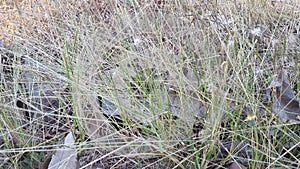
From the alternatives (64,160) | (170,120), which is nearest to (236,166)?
(170,120)

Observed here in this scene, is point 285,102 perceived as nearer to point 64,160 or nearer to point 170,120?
point 170,120

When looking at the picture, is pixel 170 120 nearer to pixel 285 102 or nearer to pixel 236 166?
pixel 236 166

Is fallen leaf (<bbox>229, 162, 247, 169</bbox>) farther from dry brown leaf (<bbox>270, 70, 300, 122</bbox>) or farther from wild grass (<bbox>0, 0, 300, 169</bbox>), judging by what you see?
dry brown leaf (<bbox>270, 70, 300, 122</bbox>)

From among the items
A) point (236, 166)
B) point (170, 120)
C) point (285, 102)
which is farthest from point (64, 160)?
point (285, 102)

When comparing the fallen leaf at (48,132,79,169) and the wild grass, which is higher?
the wild grass

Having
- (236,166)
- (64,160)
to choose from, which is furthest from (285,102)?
(64,160)

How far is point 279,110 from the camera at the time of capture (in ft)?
3.13

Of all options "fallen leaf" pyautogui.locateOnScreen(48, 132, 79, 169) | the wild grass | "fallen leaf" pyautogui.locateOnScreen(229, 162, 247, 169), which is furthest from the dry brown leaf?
"fallen leaf" pyautogui.locateOnScreen(48, 132, 79, 169)

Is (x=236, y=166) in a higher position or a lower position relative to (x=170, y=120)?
lower

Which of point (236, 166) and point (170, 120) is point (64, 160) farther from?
point (236, 166)

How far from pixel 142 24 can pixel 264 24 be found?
1.61 feet

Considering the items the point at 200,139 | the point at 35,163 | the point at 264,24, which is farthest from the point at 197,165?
the point at 264,24

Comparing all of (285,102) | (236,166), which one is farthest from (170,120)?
(285,102)

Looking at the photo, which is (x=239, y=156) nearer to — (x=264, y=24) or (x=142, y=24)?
(x=264, y=24)
